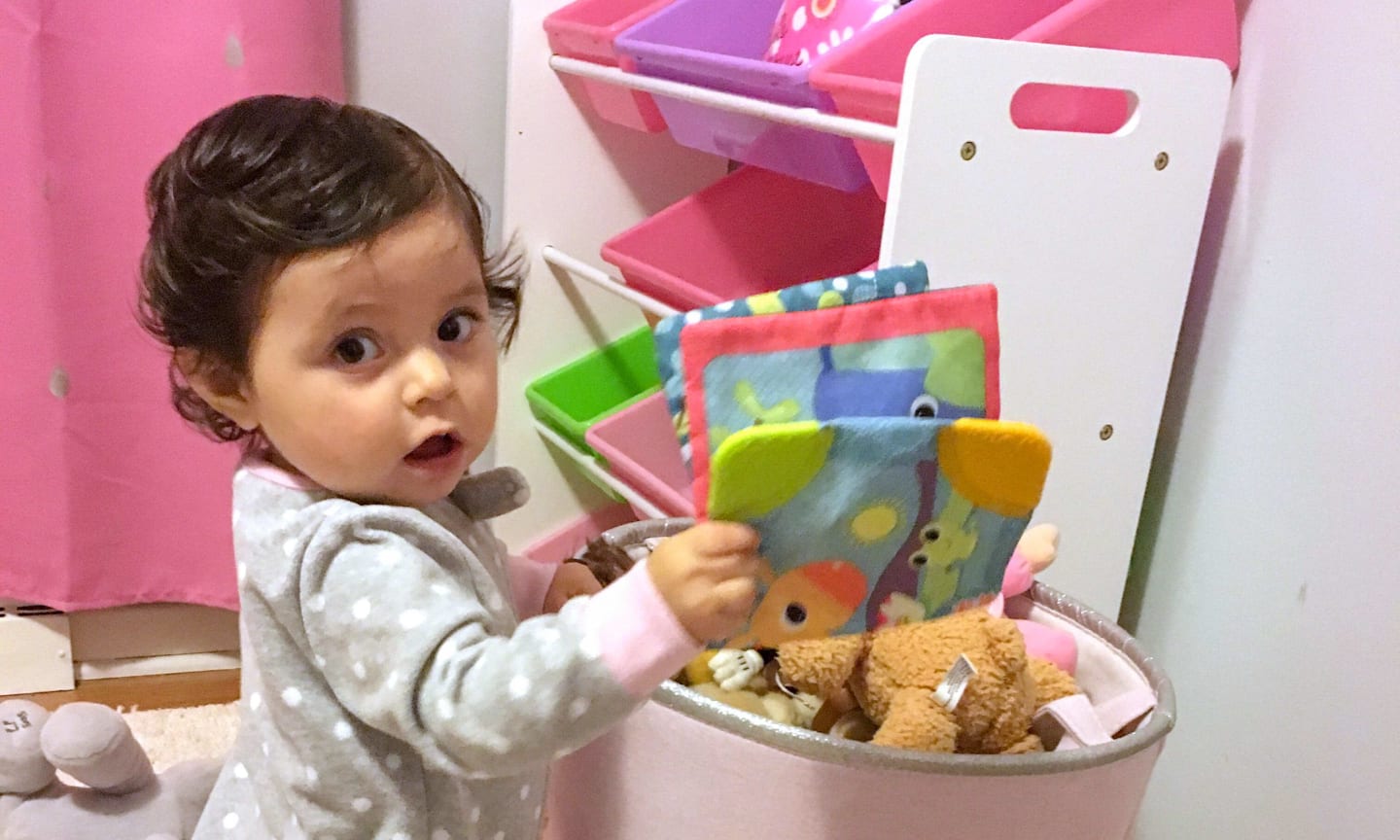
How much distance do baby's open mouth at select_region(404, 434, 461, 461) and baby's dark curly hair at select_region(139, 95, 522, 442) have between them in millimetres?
104

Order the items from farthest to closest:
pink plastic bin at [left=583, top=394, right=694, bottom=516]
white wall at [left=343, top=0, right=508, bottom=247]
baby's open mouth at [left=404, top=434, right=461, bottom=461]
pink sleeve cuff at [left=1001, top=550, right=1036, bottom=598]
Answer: white wall at [left=343, top=0, right=508, bottom=247] < pink plastic bin at [left=583, top=394, right=694, bottom=516] < pink sleeve cuff at [left=1001, top=550, right=1036, bottom=598] < baby's open mouth at [left=404, top=434, right=461, bottom=461]

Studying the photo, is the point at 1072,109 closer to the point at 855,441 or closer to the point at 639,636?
the point at 855,441

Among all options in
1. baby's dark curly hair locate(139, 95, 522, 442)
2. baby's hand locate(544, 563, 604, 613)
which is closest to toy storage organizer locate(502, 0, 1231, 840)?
baby's hand locate(544, 563, 604, 613)

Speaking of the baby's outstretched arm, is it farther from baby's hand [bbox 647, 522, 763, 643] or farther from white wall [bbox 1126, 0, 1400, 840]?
white wall [bbox 1126, 0, 1400, 840]

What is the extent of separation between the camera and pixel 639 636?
0.49 m

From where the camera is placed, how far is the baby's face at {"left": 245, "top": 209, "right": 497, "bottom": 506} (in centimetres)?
56

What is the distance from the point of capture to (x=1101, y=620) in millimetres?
795

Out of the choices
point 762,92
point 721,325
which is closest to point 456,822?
point 721,325

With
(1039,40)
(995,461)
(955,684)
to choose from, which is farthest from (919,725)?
(1039,40)

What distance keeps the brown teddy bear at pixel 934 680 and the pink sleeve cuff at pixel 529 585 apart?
0.19 metres

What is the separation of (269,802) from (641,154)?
3.08 feet

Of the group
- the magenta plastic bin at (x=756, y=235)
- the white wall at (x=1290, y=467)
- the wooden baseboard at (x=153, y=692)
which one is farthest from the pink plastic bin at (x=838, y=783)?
the wooden baseboard at (x=153, y=692)

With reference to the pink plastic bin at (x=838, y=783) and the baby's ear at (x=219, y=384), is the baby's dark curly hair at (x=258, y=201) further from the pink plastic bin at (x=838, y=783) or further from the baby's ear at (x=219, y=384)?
the pink plastic bin at (x=838, y=783)

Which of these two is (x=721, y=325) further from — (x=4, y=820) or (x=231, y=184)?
(x=4, y=820)
